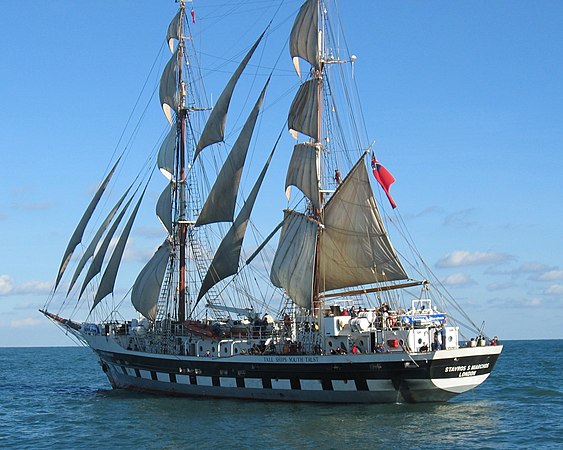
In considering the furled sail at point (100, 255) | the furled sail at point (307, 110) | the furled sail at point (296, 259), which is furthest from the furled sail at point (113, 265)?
the furled sail at point (307, 110)

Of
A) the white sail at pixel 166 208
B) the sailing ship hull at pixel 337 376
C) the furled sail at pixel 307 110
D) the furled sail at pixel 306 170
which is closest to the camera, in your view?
the sailing ship hull at pixel 337 376

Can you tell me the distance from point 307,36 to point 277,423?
24250 millimetres

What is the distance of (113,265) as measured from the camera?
54000 millimetres

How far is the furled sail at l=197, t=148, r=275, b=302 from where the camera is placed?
47.9 meters

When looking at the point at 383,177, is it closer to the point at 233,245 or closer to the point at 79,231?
the point at 233,245

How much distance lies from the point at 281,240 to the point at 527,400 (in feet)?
56.2

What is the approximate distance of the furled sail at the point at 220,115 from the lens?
50.3m

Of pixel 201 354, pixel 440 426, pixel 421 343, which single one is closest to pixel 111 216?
pixel 201 354

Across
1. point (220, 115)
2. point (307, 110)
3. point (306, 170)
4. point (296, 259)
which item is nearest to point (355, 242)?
point (296, 259)

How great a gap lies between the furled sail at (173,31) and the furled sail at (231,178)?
13.6m

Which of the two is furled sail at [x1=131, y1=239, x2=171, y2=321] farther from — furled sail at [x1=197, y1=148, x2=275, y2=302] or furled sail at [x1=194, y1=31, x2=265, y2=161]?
furled sail at [x1=194, y1=31, x2=265, y2=161]

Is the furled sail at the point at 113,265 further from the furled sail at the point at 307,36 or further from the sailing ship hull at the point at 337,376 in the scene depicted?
the furled sail at the point at 307,36

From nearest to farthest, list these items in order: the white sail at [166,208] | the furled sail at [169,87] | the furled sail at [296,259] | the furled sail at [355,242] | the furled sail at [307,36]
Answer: the furled sail at [355,242]
the furled sail at [296,259]
the furled sail at [307,36]
the white sail at [166,208]
the furled sail at [169,87]

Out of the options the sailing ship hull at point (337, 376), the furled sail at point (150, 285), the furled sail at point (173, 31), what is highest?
the furled sail at point (173, 31)
